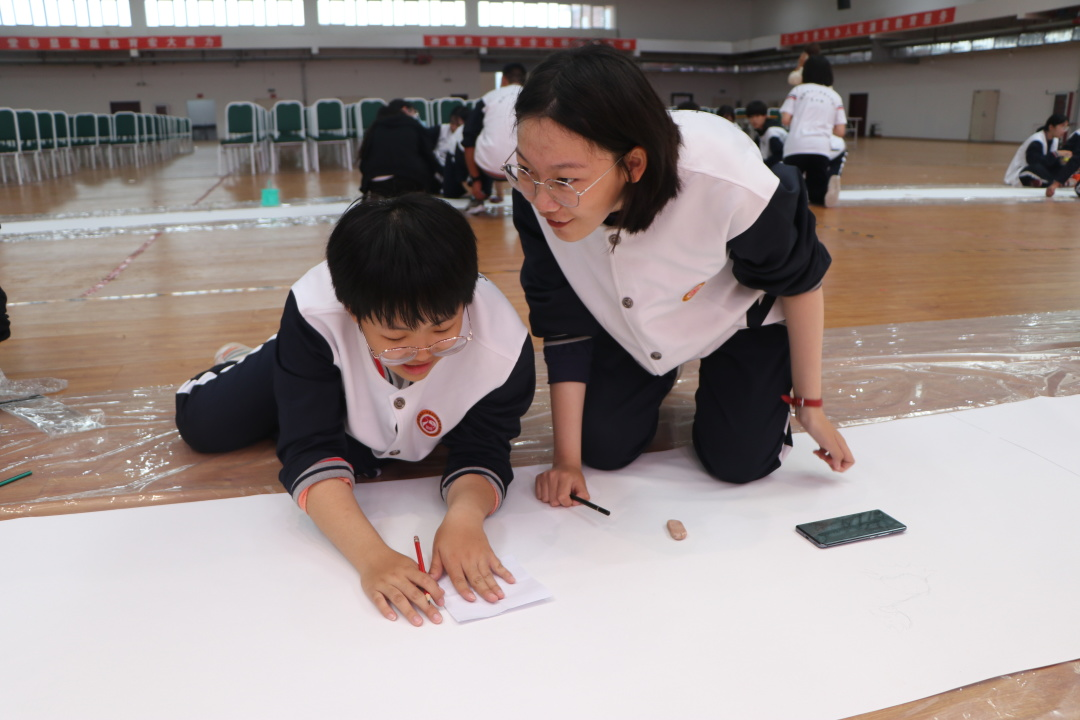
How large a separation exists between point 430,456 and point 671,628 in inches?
24.2

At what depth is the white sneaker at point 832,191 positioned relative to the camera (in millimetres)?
4685

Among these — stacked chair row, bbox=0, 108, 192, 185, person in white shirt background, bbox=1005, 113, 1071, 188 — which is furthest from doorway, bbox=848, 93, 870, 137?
stacked chair row, bbox=0, 108, 192, 185

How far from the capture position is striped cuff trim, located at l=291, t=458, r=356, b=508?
1.00 metres

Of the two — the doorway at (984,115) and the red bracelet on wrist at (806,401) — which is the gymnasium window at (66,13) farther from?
the red bracelet on wrist at (806,401)

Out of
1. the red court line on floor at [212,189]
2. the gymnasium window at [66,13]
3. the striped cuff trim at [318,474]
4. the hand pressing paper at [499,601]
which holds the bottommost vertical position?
the hand pressing paper at [499,601]

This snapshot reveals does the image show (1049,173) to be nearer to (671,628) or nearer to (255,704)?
(671,628)

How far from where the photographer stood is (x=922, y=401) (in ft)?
5.11

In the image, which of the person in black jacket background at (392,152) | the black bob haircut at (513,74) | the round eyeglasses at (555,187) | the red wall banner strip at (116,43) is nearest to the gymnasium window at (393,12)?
the red wall banner strip at (116,43)

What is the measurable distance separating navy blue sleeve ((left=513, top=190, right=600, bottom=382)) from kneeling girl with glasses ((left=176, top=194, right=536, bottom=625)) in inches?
3.0

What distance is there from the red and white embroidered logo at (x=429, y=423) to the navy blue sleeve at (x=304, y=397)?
0.12 meters

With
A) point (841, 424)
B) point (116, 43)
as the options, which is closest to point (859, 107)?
point (116, 43)

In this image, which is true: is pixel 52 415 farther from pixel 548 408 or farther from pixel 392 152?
pixel 392 152

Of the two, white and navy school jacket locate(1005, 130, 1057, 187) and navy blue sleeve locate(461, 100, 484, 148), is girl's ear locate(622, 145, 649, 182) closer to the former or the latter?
navy blue sleeve locate(461, 100, 484, 148)

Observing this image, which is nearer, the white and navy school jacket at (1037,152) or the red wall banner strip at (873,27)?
the white and navy school jacket at (1037,152)
